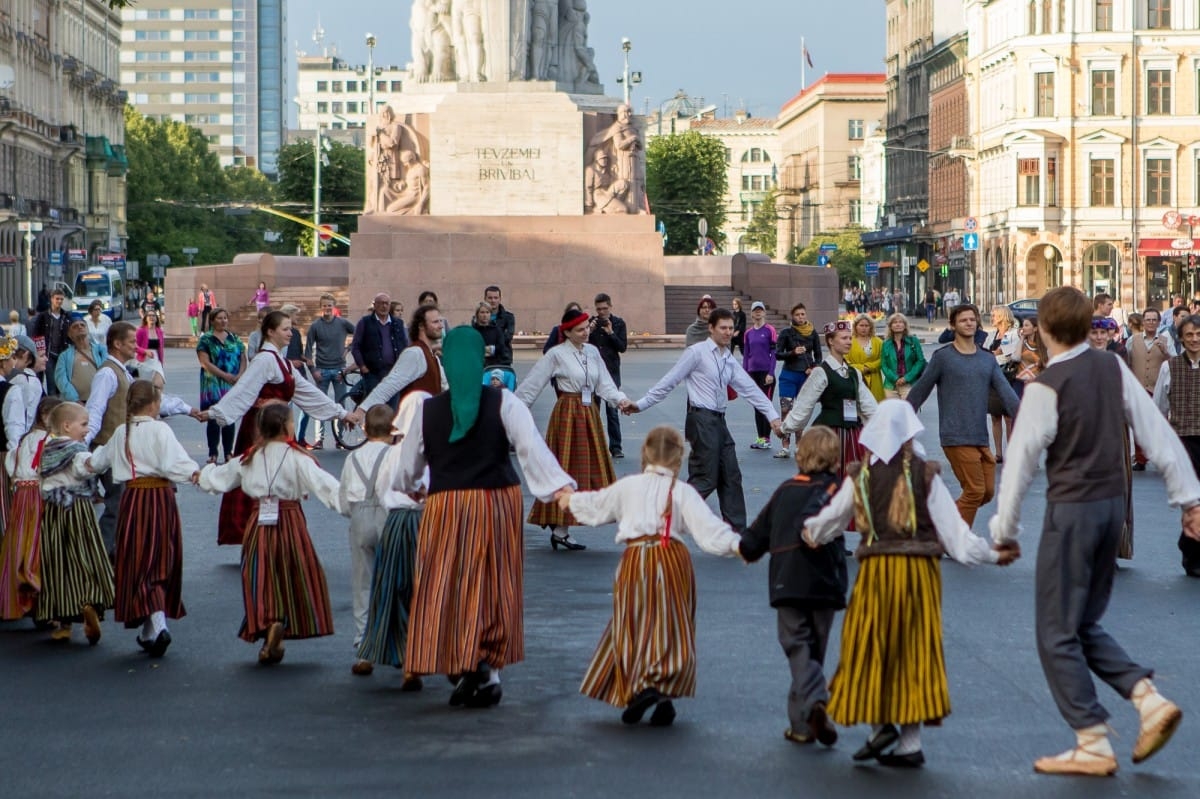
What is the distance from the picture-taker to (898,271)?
389 ft

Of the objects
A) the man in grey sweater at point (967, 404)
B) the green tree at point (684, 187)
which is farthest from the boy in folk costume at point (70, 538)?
the green tree at point (684, 187)

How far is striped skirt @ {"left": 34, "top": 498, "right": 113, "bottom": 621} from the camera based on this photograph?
439 inches

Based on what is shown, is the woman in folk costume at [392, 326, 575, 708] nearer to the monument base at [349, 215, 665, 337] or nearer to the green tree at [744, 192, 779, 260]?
the monument base at [349, 215, 665, 337]

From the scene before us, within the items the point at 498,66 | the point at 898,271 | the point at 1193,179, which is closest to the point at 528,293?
the point at 498,66

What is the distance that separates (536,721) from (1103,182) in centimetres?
8520

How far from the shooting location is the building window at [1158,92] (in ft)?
297

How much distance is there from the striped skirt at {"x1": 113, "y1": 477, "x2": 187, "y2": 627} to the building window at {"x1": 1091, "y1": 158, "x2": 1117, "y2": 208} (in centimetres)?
8337

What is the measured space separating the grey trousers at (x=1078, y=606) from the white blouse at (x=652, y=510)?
4.02 ft

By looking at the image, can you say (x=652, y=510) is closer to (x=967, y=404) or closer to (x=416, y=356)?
(x=967, y=404)

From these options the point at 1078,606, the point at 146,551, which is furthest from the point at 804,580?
the point at 146,551

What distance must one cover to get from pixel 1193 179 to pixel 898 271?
30126 millimetres

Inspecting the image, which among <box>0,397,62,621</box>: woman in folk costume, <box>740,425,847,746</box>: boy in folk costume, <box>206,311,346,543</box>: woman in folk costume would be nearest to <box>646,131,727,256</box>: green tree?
<box>206,311,346,543</box>: woman in folk costume

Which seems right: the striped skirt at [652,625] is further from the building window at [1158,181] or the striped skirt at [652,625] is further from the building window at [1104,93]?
the building window at [1104,93]

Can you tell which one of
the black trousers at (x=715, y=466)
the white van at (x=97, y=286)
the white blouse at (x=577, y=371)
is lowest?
the black trousers at (x=715, y=466)
